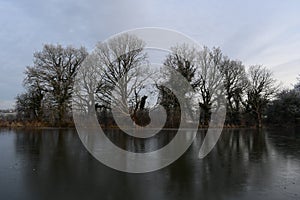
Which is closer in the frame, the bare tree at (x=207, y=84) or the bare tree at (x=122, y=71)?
the bare tree at (x=122, y=71)

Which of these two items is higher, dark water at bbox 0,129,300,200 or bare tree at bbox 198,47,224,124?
bare tree at bbox 198,47,224,124

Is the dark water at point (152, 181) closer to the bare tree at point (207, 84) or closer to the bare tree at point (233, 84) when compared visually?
the bare tree at point (207, 84)

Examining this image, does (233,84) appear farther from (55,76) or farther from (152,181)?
(152,181)

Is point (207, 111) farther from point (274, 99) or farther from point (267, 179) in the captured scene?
point (267, 179)

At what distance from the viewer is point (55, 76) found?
93.4 feet

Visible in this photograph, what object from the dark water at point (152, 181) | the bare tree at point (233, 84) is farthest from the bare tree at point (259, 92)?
the dark water at point (152, 181)

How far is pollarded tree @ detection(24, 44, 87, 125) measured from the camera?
90.7 feet

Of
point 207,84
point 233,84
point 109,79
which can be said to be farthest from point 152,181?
point 233,84

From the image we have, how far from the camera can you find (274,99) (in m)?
37.1

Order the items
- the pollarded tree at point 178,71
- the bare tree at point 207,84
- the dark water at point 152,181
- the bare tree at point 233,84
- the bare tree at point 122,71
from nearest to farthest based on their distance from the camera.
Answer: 1. the dark water at point 152,181
2. the bare tree at point 122,71
3. the pollarded tree at point 178,71
4. the bare tree at point 207,84
5. the bare tree at point 233,84

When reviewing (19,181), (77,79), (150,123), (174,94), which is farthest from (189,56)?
(19,181)

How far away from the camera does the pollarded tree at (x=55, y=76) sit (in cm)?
2766

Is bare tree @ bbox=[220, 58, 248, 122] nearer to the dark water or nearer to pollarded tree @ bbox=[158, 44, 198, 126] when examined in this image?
pollarded tree @ bbox=[158, 44, 198, 126]

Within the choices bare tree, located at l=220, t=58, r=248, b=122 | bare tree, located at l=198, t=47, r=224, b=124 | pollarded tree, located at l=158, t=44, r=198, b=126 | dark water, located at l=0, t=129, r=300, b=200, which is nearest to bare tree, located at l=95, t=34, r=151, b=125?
pollarded tree, located at l=158, t=44, r=198, b=126
